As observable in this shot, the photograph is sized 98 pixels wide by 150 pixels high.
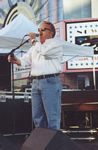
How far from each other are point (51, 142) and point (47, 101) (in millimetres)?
1095

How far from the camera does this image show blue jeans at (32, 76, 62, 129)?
482 cm

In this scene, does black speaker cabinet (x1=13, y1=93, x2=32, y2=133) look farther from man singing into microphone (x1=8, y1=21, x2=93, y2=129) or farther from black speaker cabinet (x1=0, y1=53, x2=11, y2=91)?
man singing into microphone (x1=8, y1=21, x2=93, y2=129)

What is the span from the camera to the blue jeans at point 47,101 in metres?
4.82

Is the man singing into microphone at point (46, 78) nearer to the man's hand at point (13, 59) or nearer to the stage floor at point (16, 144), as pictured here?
the man's hand at point (13, 59)

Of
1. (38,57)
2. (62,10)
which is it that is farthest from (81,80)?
(38,57)

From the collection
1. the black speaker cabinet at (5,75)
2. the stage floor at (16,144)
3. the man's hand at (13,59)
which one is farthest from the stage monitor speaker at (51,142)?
the black speaker cabinet at (5,75)

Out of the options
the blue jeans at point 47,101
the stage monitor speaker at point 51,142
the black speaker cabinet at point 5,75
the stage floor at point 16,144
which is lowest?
the stage floor at point 16,144

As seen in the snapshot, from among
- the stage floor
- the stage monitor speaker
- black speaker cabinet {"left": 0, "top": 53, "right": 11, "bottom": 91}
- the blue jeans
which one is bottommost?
the stage floor

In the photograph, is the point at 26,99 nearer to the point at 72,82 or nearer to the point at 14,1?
the point at 72,82

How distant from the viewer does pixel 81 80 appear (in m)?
10.8

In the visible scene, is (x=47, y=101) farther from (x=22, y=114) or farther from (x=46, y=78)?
(x=22, y=114)

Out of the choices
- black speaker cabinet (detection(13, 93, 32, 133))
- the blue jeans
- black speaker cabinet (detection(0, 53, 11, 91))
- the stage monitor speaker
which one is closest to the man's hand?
the blue jeans

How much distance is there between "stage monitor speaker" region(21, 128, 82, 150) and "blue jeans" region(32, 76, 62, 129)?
0.87 metres

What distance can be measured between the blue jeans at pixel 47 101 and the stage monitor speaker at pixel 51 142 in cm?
87
